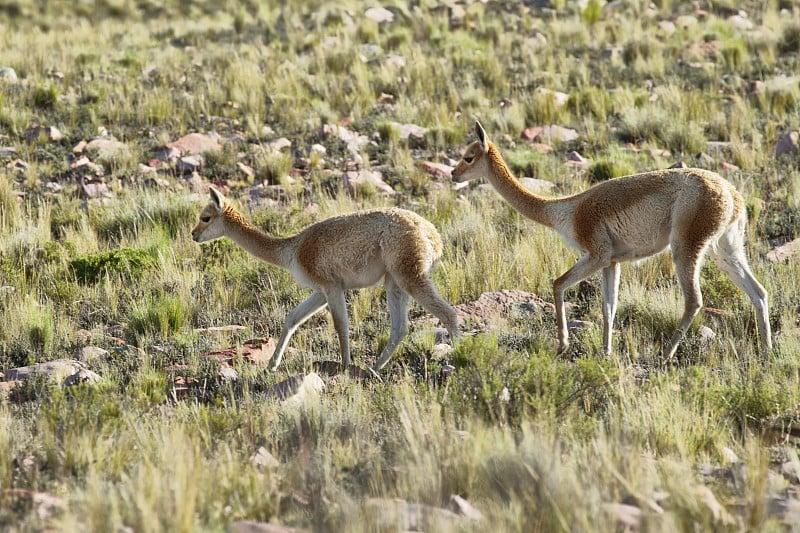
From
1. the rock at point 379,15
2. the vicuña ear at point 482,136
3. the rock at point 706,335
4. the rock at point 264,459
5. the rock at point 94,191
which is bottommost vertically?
the rock at point 706,335

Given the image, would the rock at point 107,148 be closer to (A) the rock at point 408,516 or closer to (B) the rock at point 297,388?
(B) the rock at point 297,388

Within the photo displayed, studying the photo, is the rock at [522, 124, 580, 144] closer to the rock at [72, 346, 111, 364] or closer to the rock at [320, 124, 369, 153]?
the rock at [320, 124, 369, 153]

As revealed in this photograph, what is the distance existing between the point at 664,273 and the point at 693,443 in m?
4.29

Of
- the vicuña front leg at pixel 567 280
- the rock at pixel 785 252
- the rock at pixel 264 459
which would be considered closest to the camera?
the rock at pixel 264 459

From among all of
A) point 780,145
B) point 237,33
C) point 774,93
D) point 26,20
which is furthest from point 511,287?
point 26,20

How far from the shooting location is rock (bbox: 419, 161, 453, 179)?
12953 millimetres

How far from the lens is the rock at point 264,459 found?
516 cm

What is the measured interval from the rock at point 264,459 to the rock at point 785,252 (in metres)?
5.99

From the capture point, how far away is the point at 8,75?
1653 centimetres

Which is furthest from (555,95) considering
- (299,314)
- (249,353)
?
(249,353)

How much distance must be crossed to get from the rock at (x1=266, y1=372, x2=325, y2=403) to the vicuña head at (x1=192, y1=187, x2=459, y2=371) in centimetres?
74

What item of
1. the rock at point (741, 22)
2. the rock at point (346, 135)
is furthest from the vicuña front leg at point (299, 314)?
the rock at point (741, 22)

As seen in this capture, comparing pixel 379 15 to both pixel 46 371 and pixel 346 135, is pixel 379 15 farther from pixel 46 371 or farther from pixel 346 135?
pixel 46 371

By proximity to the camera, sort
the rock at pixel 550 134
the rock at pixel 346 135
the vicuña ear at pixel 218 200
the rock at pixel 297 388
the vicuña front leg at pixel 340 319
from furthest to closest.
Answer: the rock at pixel 550 134
the rock at pixel 346 135
the vicuña ear at pixel 218 200
the vicuña front leg at pixel 340 319
the rock at pixel 297 388
